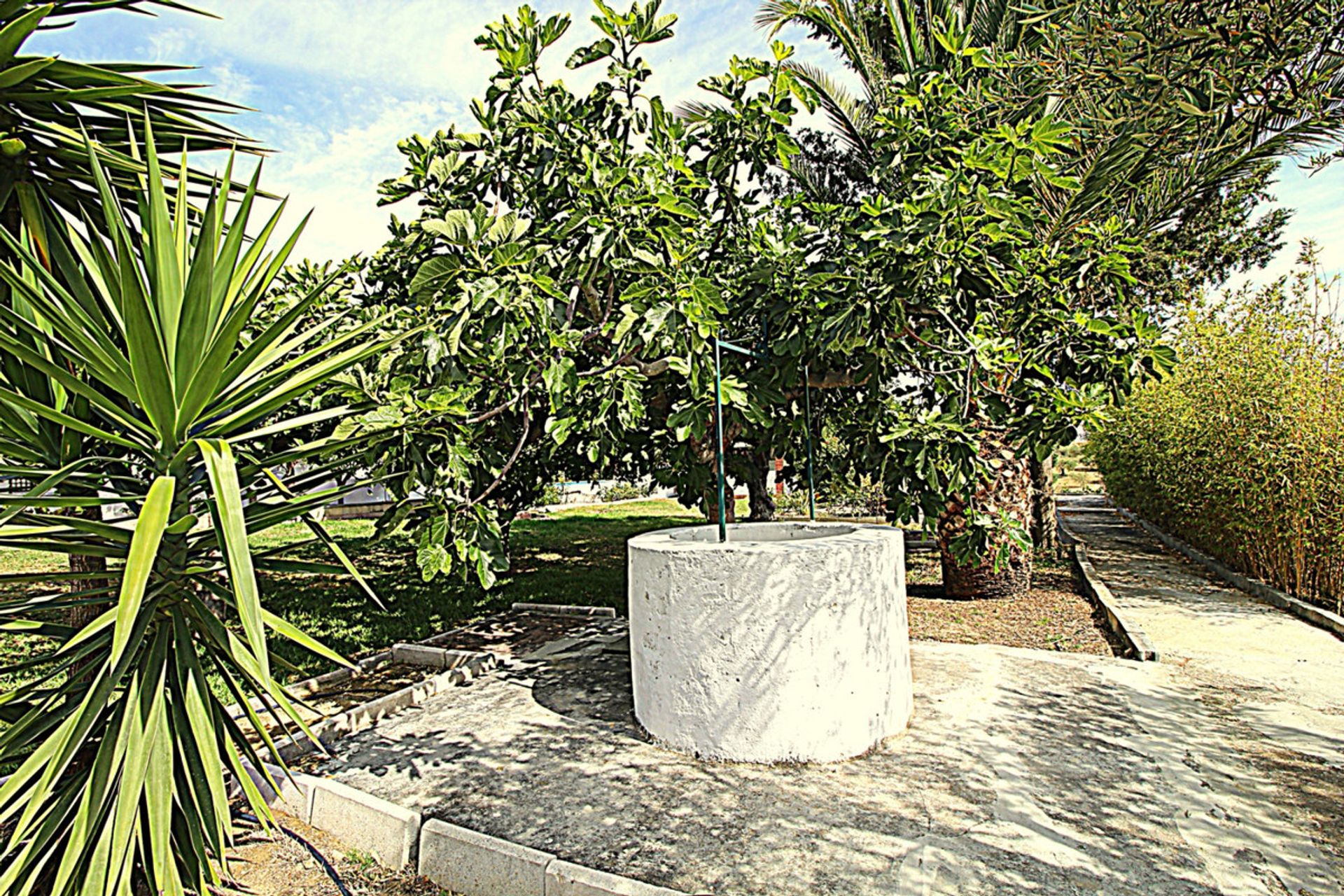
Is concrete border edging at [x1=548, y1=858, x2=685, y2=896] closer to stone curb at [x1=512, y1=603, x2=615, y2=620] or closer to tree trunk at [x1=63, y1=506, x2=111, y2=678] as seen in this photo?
tree trunk at [x1=63, y1=506, x2=111, y2=678]

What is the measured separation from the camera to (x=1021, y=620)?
8.52 meters

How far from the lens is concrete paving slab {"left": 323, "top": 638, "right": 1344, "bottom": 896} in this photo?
3.31 meters

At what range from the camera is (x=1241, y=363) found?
9.41 metres

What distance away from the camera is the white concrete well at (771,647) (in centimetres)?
434

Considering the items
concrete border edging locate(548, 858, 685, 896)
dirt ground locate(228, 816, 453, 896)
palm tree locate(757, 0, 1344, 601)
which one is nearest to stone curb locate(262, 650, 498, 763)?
dirt ground locate(228, 816, 453, 896)

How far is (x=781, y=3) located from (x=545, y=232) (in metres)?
7.37

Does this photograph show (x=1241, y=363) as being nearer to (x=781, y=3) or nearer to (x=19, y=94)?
(x=781, y=3)

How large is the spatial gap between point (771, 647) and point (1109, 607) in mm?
5985

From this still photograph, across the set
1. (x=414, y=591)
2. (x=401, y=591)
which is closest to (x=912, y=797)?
(x=414, y=591)

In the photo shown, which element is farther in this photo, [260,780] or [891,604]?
[891,604]

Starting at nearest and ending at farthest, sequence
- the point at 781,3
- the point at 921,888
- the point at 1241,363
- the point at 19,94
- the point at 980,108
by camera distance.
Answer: the point at 19,94 → the point at 921,888 → the point at 980,108 → the point at 1241,363 → the point at 781,3

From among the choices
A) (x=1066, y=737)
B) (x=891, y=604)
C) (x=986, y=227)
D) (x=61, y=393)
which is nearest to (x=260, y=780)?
(x=61, y=393)

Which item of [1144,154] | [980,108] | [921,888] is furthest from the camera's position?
[1144,154]

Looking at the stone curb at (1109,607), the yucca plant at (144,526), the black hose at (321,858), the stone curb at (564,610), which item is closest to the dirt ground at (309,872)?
the black hose at (321,858)
